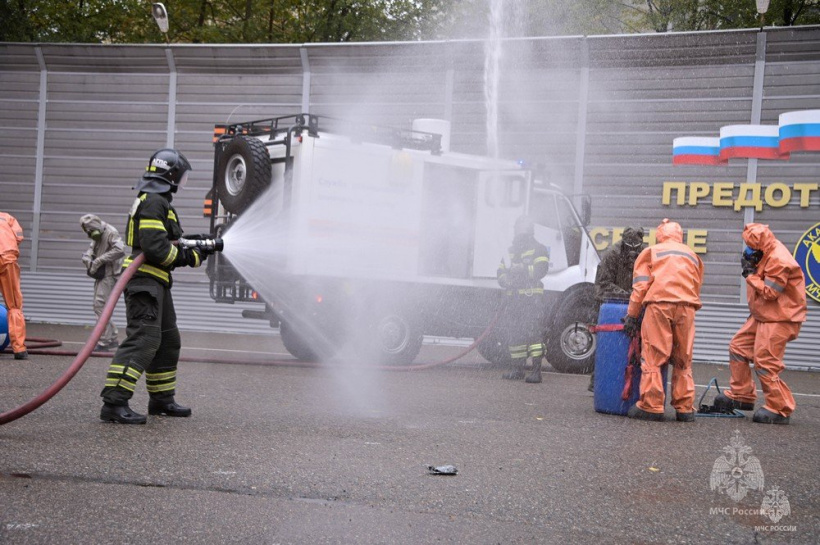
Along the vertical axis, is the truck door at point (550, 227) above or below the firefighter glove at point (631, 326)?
→ above

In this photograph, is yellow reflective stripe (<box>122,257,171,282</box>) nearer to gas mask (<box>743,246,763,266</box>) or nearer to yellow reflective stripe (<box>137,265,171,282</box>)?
yellow reflective stripe (<box>137,265,171,282</box>)

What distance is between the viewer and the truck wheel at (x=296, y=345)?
11773mm

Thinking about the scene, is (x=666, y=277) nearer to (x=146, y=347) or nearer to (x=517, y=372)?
(x=517, y=372)

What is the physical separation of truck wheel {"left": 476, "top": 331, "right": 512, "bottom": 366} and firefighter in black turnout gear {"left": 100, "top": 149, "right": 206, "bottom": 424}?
5.94m

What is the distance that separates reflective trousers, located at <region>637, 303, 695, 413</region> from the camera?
7688mm

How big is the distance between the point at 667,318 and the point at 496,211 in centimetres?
491

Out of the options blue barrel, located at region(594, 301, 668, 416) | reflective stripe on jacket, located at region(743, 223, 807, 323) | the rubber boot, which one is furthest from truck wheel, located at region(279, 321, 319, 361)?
reflective stripe on jacket, located at region(743, 223, 807, 323)

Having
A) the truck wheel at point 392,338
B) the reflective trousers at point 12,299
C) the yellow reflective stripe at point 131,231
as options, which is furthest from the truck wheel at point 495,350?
the yellow reflective stripe at point 131,231

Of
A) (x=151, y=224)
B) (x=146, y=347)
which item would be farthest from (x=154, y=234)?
(x=146, y=347)

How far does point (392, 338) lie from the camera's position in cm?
1142

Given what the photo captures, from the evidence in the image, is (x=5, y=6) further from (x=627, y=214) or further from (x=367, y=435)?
(x=367, y=435)

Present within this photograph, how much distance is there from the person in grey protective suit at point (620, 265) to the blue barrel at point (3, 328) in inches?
253

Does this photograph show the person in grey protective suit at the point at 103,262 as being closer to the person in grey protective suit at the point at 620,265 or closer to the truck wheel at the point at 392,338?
the truck wheel at the point at 392,338

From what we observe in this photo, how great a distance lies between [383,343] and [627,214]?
607 centimetres
